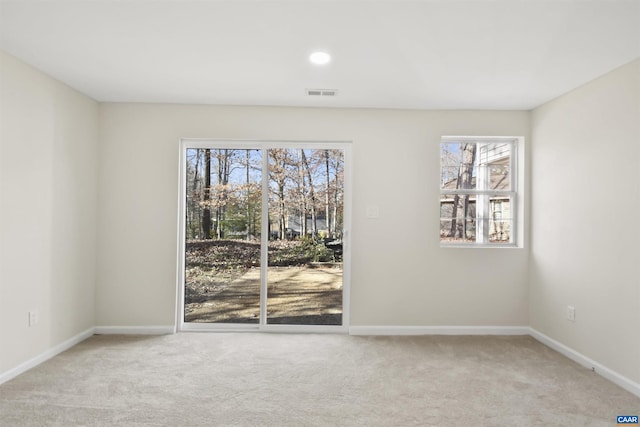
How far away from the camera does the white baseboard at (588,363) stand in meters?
2.80

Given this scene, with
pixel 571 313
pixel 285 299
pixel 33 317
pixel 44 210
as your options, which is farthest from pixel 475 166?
pixel 33 317

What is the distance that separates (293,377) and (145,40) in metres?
2.58

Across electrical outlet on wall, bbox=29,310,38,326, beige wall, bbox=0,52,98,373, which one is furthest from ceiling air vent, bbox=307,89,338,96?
electrical outlet on wall, bbox=29,310,38,326

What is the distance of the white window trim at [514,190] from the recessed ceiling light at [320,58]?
5.98 ft

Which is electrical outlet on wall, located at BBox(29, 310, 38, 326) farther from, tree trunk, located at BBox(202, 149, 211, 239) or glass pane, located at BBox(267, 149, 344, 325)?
glass pane, located at BBox(267, 149, 344, 325)

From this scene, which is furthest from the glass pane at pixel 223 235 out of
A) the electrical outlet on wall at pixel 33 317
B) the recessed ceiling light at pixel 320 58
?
the recessed ceiling light at pixel 320 58

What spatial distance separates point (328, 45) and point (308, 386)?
2370 mm

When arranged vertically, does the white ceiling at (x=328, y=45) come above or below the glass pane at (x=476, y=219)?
above

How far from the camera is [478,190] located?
4156 mm

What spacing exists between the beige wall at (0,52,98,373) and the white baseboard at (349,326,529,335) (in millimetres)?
2709

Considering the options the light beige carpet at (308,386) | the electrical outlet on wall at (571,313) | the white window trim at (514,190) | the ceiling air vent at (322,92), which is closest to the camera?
the light beige carpet at (308,386)

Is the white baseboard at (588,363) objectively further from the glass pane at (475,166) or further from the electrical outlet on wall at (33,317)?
the electrical outlet on wall at (33,317)

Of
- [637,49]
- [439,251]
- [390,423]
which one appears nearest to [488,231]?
[439,251]

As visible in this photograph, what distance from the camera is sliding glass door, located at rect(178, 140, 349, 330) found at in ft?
13.5
